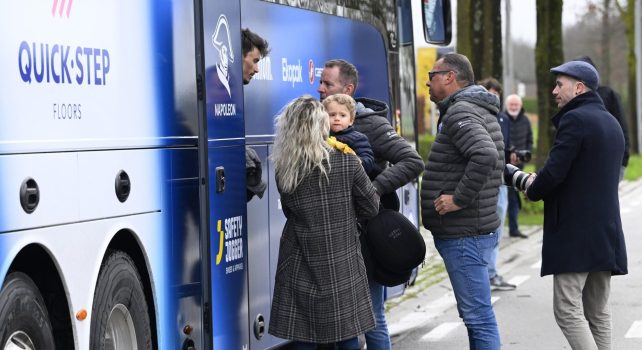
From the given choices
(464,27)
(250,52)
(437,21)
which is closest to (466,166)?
(250,52)

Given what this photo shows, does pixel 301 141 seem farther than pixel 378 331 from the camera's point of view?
No

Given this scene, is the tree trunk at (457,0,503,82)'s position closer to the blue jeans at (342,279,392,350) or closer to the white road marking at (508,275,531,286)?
the white road marking at (508,275,531,286)

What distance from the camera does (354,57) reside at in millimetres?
9242

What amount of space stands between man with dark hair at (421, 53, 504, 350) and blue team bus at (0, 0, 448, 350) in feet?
3.10

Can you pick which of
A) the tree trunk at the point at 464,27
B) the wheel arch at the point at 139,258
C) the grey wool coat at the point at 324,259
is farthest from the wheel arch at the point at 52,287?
the tree trunk at the point at 464,27

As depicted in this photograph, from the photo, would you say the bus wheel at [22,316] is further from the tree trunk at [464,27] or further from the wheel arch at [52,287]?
the tree trunk at [464,27]

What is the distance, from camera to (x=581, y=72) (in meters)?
7.05

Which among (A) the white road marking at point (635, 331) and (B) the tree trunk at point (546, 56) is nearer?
(A) the white road marking at point (635, 331)

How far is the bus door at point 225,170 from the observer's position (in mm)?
6328

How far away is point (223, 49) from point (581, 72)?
1.90 metres

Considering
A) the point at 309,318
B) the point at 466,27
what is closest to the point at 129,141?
the point at 309,318

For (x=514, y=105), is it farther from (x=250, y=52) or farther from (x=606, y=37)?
(x=606, y=37)

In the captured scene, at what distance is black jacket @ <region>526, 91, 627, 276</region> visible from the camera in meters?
6.99

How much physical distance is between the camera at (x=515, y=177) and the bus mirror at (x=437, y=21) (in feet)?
12.0
